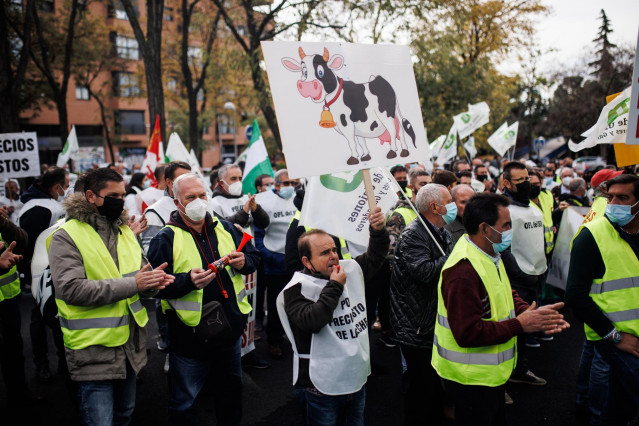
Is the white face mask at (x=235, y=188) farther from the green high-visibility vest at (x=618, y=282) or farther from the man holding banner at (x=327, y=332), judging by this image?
the green high-visibility vest at (x=618, y=282)

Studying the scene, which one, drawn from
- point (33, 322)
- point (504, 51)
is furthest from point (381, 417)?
point (504, 51)

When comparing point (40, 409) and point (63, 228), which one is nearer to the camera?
point (63, 228)

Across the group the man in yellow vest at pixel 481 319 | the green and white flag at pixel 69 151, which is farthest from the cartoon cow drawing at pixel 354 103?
the green and white flag at pixel 69 151

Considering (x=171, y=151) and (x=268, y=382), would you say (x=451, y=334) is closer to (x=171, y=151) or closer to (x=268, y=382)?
(x=268, y=382)

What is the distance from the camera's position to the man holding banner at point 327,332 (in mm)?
2652

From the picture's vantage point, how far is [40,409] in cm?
438

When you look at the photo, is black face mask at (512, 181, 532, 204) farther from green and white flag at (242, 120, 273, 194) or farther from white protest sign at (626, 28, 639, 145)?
green and white flag at (242, 120, 273, 194)

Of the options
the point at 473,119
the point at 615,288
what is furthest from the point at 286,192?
the point at 473,119

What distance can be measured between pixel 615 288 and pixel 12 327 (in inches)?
187

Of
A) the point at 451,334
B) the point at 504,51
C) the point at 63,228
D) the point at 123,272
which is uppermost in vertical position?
the point at 504,51

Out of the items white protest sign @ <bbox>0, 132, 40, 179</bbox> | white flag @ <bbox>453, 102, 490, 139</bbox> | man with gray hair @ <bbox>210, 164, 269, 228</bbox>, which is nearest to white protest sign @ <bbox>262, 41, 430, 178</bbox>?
man with gray hair @ <bbox>210, 164, 269, 228</bbox>

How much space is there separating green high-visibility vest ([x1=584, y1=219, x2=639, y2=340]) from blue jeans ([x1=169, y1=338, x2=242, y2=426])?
2466mm

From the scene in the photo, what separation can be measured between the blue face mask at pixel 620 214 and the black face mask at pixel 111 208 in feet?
10.4

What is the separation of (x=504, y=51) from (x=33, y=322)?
82.6 ft
